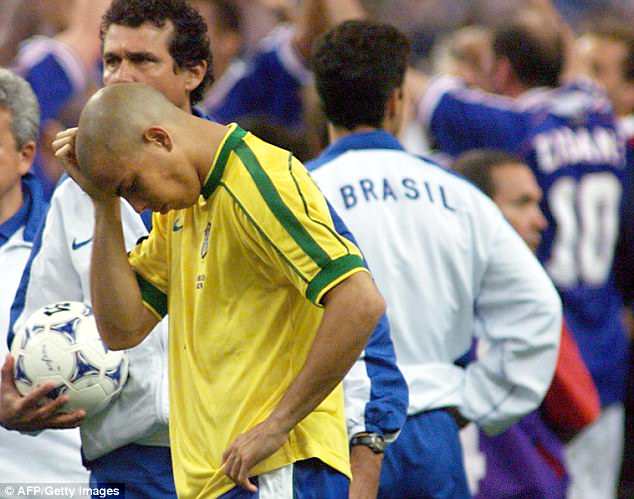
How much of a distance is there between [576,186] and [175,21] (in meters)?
4.02

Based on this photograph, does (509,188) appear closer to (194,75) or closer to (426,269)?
(426,269)

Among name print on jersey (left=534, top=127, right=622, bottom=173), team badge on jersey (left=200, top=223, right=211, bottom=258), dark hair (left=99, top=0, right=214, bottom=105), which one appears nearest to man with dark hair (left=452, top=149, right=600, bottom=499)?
name print on jersey (left=534, top=127, right=622, bottom=173)

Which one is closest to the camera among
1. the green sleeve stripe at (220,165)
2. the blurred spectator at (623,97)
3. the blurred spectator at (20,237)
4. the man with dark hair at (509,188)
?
the green sleeve stripe at (220,165)

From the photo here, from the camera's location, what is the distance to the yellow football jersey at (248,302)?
3.71 meters

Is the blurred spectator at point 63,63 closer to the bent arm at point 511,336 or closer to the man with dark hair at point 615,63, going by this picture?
the bent arm at point 511,336

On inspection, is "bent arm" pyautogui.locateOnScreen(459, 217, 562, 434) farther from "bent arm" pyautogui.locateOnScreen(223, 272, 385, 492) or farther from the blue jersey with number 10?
the blue jersey with number 10

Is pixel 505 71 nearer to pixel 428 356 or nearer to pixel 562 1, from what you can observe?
pixel 428 356

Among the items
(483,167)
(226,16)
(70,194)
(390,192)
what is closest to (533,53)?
(226,16)

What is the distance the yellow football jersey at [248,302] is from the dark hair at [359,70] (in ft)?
5.04

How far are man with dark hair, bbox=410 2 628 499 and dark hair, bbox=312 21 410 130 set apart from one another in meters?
2.73

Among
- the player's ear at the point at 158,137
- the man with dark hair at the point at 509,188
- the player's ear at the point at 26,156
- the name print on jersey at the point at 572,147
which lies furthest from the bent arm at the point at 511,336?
the name print on jersey at the point at 572,147

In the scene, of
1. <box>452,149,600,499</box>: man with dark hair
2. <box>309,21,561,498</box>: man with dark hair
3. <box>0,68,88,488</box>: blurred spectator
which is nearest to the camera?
<box>0,68,88,488</box>: blurred spectator

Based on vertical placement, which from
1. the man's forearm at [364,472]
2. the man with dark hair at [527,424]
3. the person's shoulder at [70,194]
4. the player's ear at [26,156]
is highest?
the person's shoulder at [70,194]

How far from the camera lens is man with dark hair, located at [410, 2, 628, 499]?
812 centimetres
